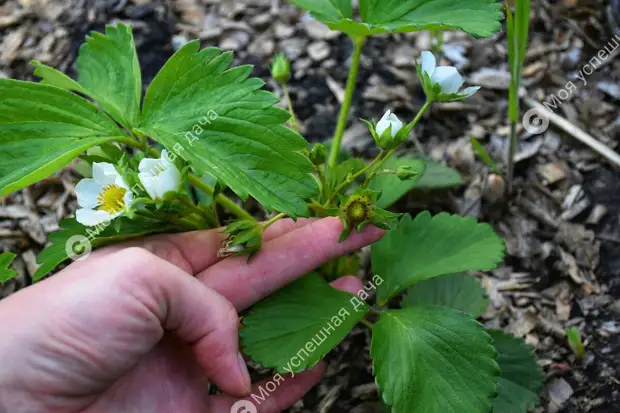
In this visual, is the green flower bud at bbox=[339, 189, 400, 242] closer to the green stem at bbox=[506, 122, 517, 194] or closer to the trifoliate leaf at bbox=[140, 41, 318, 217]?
the trifoliate leaf at bbox=[140, 41, 318, 217]

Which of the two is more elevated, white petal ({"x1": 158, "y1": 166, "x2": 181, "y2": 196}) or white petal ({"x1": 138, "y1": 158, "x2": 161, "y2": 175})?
white petal ({"x1": 138, "y1": 158, "x2": 161, "y2": 175})

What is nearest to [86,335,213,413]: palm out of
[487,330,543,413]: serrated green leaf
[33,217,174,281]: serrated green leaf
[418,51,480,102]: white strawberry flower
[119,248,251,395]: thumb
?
[119,248,251,395]: thumb

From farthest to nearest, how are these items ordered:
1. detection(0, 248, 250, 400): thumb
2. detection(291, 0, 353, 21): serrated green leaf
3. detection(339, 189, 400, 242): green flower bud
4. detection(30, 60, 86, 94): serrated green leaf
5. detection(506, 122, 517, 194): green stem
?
detection(506, 122, 517, 194): green stem, detection(291, 0, 353, 21): serrated green leaf, detection(30, 60, 86, 94): serrated green leaf, detection(339, 189, 400, 242): green flower bud, detection(0, 248, 250, 400): thumb

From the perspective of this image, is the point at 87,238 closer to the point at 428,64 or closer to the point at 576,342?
the point at 428,64

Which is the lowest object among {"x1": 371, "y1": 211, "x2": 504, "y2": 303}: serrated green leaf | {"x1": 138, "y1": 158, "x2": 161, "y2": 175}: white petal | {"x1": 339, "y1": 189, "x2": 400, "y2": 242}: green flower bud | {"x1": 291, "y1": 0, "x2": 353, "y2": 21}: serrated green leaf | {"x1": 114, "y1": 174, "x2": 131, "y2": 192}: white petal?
{"x1": 371, "y1": 211, "x2": 504, "y2": 303}: serrated green leaf

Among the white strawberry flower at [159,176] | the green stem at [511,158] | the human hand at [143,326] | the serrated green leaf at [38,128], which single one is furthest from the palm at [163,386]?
the green stem at [511,158]

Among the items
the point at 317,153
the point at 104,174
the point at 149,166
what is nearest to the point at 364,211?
the point at 317,153

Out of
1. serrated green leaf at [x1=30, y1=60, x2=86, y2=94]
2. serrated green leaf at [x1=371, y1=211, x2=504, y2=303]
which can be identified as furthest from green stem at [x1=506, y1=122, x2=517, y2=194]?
serrated green leaf at [x1=30, y1=60, x2=86, y2=94]

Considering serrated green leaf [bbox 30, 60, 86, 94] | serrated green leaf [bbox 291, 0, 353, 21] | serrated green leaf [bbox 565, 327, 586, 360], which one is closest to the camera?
serrated green leaf [bbox 30, 60, 86, 94]

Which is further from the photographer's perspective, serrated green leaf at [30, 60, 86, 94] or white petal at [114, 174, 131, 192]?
serrated green leaf at [30, 60, 86, 94]
